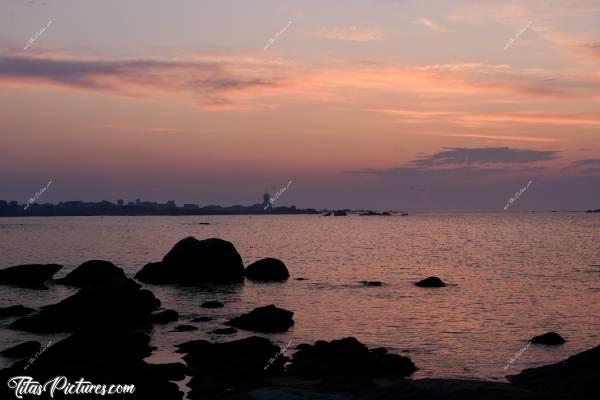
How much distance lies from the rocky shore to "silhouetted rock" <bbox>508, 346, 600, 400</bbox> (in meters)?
0.04

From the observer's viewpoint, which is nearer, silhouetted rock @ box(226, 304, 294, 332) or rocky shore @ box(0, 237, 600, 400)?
rocky shore @ box(0, 237, 600, 400)

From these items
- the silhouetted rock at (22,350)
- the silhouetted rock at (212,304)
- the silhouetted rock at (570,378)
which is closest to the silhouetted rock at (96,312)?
the silhouetted rock at (212,304)

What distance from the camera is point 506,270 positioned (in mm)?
69062

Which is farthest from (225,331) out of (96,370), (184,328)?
(96,370)

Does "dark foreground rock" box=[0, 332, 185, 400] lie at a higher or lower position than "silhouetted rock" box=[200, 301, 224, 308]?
higher

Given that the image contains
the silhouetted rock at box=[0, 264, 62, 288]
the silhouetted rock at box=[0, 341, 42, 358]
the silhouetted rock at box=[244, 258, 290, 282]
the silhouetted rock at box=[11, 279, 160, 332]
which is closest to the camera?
the silhouetted rock at box=[0, 341, 42, 358]

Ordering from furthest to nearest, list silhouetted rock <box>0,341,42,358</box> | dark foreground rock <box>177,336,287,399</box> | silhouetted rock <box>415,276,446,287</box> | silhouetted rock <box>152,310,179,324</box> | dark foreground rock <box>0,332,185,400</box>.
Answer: silhouetted rock <box>415,276,446,287</box>
silhouetted rock <box>152,310,179,324</box>
silhouetted rock <box>0,341,42,358</box>
dark foreground rock <box>177,336,287,399</box>
dark foreground rock <box>0,332,185,400</box>

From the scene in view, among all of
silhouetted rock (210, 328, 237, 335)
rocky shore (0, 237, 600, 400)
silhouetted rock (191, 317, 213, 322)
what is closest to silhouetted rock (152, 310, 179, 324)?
rocky shore (0, 237, 600, 400)

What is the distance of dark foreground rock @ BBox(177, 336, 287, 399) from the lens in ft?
65.8

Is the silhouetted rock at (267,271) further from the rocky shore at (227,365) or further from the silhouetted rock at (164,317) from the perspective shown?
the silhouetted rock at (164,317)

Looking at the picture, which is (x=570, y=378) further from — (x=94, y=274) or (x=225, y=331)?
(x=94, y=274)

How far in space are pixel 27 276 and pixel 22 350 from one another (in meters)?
30.1

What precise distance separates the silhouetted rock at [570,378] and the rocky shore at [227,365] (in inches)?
1.4

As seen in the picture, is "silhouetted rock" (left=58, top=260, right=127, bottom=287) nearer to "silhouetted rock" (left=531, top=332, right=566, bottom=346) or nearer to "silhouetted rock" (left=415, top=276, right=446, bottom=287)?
"silhouetted rock" (left=415, top=276, right=446, bottom=287)
